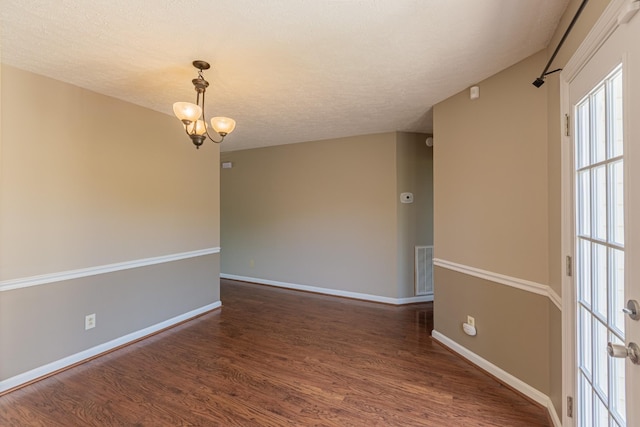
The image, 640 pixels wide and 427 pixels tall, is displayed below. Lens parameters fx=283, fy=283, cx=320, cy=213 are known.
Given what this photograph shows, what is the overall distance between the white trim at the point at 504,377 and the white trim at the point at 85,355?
2.94 meters

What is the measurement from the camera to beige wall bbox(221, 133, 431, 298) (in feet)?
13.2

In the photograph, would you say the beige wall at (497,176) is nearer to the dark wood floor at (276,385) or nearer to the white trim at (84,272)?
the dark wood floor at (276,385)

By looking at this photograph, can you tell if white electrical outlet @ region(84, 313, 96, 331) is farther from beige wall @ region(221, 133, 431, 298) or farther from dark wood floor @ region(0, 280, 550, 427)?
beige wall @ region(221, 133, 431, 298)

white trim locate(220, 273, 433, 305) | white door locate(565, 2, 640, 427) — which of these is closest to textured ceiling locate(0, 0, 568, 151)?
white door locate(565, 2, 640, 427)

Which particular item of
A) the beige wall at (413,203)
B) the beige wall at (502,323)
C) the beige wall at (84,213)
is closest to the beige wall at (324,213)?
the beige wall at (413,203)

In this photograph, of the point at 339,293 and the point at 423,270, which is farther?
the point at 339,293

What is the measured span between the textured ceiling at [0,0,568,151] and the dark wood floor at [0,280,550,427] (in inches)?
94.5

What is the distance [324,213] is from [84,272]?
2993 mm

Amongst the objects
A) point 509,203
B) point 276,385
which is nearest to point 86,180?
point 276,385

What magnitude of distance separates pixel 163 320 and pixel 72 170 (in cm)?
178

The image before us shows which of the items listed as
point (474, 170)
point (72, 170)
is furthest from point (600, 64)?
point (72, 170)

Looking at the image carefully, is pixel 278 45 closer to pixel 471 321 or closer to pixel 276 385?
pixel 276 385

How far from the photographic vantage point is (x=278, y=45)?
72.3 inches

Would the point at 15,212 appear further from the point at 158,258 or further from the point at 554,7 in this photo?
the point at 554,7
